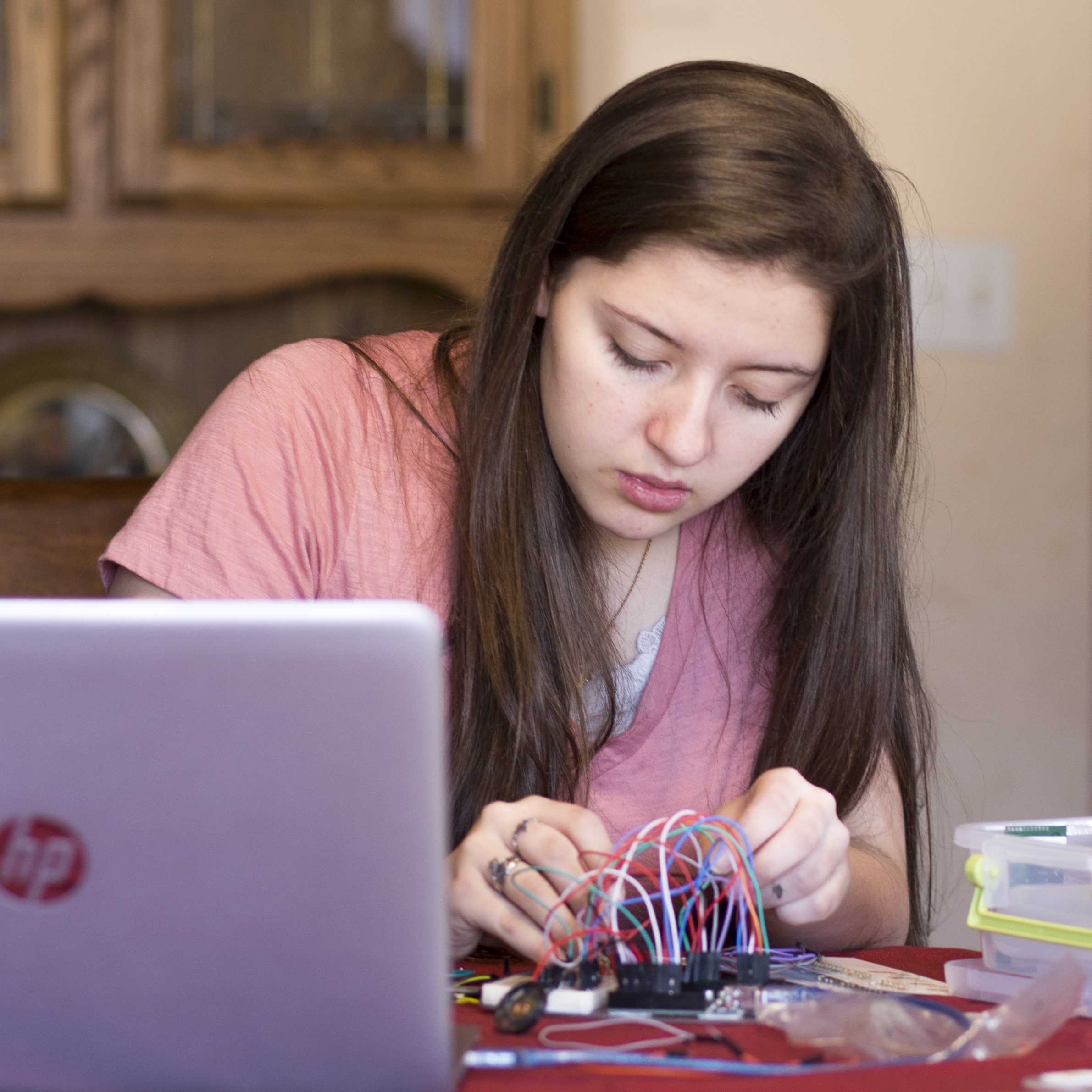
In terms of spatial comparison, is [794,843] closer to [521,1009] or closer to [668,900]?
[668,900]

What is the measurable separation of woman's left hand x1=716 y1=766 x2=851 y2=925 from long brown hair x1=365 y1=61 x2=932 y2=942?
238mm

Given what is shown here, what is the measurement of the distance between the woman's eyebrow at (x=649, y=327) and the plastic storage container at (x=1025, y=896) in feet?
1.14

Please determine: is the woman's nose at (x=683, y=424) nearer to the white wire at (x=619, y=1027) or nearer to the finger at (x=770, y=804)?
the finger at (x=770, y=804)

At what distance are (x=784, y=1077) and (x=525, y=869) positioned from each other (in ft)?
0.66

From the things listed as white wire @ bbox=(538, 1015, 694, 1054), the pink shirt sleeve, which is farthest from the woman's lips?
white wire @ bbox=(538, 1015, 694, 1054)

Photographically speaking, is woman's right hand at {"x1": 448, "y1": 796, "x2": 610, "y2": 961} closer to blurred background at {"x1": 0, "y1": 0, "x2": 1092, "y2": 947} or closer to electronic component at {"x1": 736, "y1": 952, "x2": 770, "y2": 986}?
electronic component at {"x1": 736, "y1": 952, "x2": 770, "y2": 986}

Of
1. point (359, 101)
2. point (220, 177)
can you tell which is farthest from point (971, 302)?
point (220, 177)

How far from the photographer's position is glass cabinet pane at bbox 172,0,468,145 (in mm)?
1841

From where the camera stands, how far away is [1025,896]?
2.34 feet

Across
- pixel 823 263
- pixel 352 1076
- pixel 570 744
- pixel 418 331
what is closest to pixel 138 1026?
pixel 352 1076

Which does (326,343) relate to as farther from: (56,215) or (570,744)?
(56,215)

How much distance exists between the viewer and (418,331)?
1164 millimetres

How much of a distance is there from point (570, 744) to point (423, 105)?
1.14 metres

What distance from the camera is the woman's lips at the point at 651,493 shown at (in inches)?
37.7
